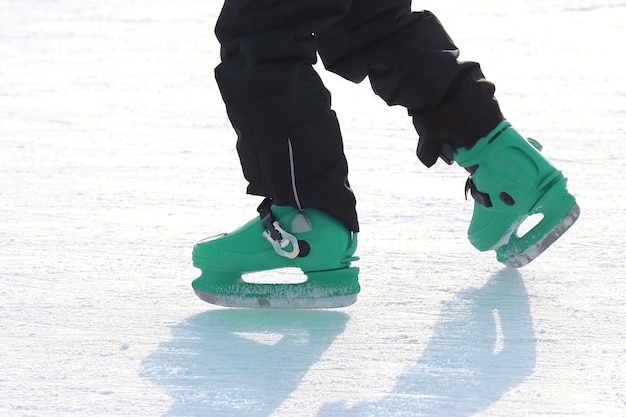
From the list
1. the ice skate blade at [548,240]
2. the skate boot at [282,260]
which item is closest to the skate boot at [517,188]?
the ice skate blade at [548,240]

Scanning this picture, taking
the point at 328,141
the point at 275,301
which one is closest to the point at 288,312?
the point at 275,301

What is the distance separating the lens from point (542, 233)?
5.69 feet

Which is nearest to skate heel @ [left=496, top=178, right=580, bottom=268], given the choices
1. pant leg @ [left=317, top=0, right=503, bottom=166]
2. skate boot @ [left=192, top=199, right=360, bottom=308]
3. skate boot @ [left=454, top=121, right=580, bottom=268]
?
skate boot @ [left=454, top=121, right=580, bottom=268]

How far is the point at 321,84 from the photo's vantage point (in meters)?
1.64

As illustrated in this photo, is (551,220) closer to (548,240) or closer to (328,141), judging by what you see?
(548,240)

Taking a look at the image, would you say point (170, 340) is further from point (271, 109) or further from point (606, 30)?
point (606, 30)

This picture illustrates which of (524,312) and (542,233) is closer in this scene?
(524,312)

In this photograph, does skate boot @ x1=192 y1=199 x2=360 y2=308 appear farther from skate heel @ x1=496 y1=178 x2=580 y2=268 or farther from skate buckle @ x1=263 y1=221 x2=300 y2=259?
skate heel @ x1=496 y1=178 x2=580 y2=268

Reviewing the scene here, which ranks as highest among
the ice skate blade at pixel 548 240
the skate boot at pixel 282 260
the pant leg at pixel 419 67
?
the pant leg at pixel 419 67

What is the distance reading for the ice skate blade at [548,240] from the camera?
1.73m

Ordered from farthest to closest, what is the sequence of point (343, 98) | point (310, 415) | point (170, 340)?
point (343, 98) → point (170, 340) → point (310, 415)

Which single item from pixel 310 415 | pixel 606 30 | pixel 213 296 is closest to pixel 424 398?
pixel 310 415

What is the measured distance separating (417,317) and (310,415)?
0.37 metres

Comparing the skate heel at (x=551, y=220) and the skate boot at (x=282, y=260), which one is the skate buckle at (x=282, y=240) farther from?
the skate heel at (x=551, y=220)
